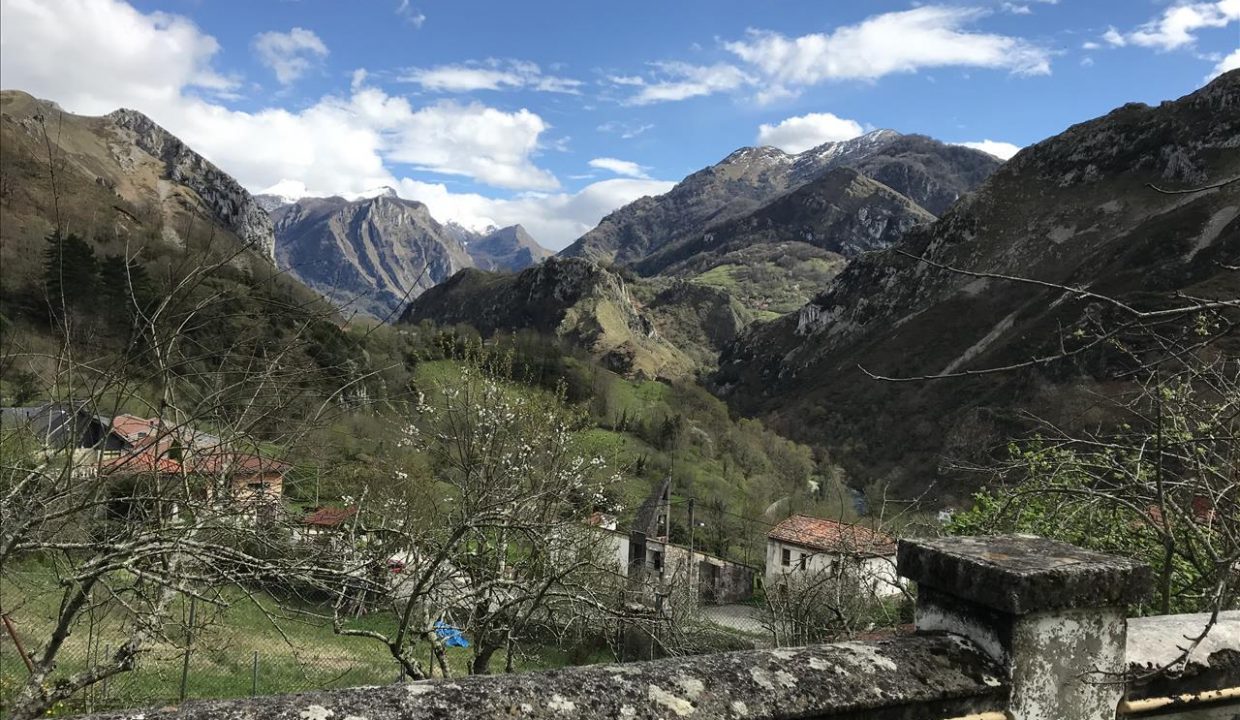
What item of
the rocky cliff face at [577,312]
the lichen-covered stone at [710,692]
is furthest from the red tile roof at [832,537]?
the rocky cliff face at [577,312]

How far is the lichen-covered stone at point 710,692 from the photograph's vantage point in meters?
1.43

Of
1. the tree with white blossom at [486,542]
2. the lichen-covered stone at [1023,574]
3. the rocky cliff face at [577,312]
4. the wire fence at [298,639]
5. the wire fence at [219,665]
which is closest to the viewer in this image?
the lichen-covered stone at [1023,574]

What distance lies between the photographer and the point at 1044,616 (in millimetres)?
1992

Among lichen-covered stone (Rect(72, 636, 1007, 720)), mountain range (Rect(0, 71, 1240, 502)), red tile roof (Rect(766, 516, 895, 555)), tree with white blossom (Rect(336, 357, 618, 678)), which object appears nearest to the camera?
lichen-covered stone (Rect(72, 636, 1007, 720))

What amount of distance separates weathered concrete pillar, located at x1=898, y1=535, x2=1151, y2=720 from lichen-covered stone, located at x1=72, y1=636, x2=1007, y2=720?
8cm

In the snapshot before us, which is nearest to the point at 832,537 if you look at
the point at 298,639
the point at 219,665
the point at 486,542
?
the point at 486,542

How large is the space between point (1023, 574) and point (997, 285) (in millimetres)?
121932

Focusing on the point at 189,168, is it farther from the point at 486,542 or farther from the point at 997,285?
the point at 486,542

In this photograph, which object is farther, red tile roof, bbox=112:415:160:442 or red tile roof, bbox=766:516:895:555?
red tile roof, bbox=766:516:895:555

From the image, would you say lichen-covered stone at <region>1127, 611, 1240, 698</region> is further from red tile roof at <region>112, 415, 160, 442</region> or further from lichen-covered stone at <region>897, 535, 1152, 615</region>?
red tile roof at <region>112, 415, 160, 442</region>

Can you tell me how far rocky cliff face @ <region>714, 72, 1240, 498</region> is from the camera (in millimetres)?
78438

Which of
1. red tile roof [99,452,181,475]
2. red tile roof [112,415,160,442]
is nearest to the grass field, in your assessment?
red tile roof [112,415,160,442]

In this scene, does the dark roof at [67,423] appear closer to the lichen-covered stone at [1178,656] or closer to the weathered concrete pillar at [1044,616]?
the weathered concrete pillar at [1044,616]

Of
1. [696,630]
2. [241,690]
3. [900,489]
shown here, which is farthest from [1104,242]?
[241,690]
